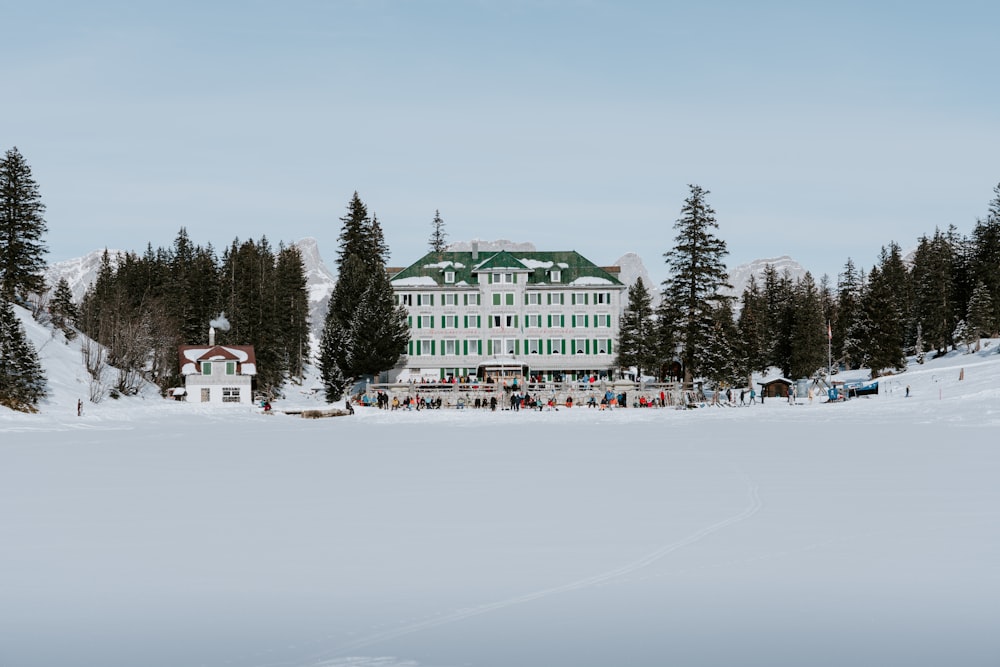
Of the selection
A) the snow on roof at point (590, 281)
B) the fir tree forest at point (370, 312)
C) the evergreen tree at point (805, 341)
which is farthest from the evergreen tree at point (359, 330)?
the evergreen tree at point (805, 341)

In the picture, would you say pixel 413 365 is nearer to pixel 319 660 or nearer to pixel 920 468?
pixel 920 468

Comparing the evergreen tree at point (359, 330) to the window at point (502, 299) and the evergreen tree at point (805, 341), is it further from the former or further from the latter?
the evergreen tree at point (805, 341)

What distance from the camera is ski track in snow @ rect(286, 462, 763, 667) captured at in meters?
7.36

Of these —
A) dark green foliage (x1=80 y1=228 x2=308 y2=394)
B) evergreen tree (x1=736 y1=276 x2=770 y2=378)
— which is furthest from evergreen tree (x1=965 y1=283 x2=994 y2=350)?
dark green foliage (x1=80 y1=228 x2=308 y2=394)

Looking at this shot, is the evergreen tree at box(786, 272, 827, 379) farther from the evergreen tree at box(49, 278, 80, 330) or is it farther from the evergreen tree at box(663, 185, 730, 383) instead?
the evergreen tree at box(49, 278, 80, 330)

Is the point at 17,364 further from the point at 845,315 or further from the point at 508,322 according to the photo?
the point at 845,315

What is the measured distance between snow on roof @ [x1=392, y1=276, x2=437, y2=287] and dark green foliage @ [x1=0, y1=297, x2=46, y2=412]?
126 ft

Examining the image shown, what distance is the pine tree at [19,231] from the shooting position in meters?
76.0

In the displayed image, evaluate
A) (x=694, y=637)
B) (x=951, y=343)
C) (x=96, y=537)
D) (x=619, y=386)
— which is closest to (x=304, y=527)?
(x=96, y=537)

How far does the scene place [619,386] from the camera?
219 feet

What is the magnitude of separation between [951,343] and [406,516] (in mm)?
113356

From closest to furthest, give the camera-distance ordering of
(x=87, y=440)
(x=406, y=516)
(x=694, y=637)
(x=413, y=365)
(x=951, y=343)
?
(x=694, y=637), (x=406, y=516), (x=87, y=440), (x=413, y=365), (x=951, y=343)

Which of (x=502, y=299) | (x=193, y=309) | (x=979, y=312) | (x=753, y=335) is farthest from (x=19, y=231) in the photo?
(x=979, y=312)

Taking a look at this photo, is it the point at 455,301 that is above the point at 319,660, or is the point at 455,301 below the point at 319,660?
above
